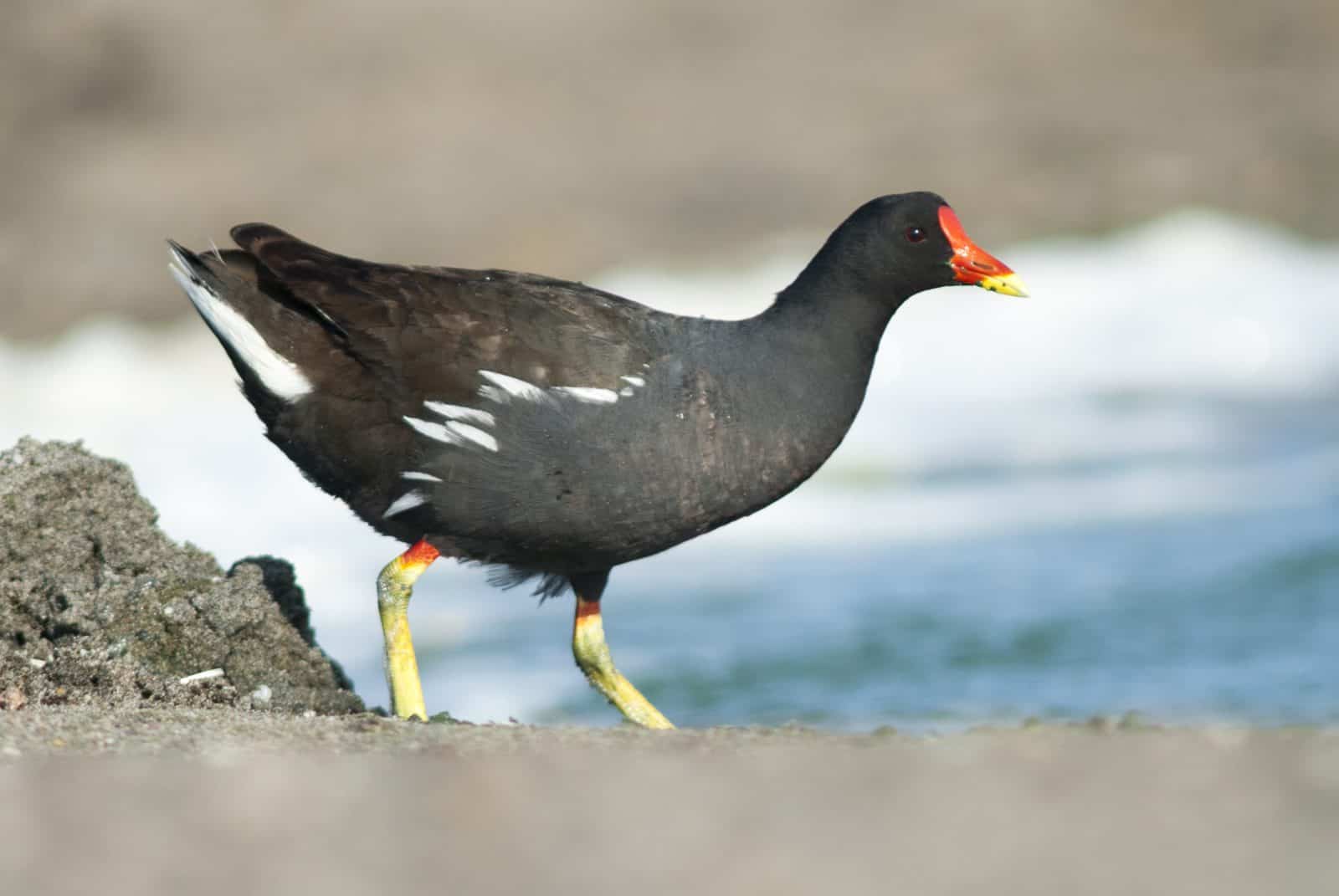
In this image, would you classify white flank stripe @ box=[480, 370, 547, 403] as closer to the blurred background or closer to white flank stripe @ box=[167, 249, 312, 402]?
white flank stripe @ box=[167, 249, 312, 402]

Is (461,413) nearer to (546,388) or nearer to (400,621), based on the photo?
(546,388)

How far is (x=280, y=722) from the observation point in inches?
251

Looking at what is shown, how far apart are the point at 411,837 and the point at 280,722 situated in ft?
7.19

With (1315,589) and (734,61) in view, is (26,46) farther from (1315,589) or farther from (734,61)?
(1315,589)

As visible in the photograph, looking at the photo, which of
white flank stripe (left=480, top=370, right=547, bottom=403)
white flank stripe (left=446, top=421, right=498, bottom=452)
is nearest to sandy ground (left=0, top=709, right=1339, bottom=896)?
white flank stripe (left=446, top=421, right=498, bottom=452)

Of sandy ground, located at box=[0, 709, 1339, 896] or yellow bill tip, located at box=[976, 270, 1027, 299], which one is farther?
yellow bill tip, located at box=[976, 270, 1027, 299]

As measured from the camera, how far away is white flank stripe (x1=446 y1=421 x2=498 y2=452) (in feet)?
23.5

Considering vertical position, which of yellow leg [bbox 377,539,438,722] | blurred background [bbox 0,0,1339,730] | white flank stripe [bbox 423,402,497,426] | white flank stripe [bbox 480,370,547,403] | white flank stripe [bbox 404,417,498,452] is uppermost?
blurred background [bbox 0,0,1339,730]

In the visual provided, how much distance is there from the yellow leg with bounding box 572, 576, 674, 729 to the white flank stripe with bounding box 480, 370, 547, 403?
105 cm

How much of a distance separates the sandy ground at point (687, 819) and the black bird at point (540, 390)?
5.52ft

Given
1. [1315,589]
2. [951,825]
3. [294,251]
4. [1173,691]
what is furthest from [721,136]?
[951,825]

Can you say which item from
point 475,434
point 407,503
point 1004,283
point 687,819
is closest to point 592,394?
point 475,434

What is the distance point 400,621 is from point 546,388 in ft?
3.51

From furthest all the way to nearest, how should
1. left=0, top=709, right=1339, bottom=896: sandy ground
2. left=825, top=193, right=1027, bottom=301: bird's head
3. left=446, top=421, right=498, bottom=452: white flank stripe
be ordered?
left=825, top=193, right=1027, bottom=301: bird's head → left=446, top=421, right=498, bottom=452: white flank stripe → left=0, top=709, right=1339, bottom=896: sandy ground
